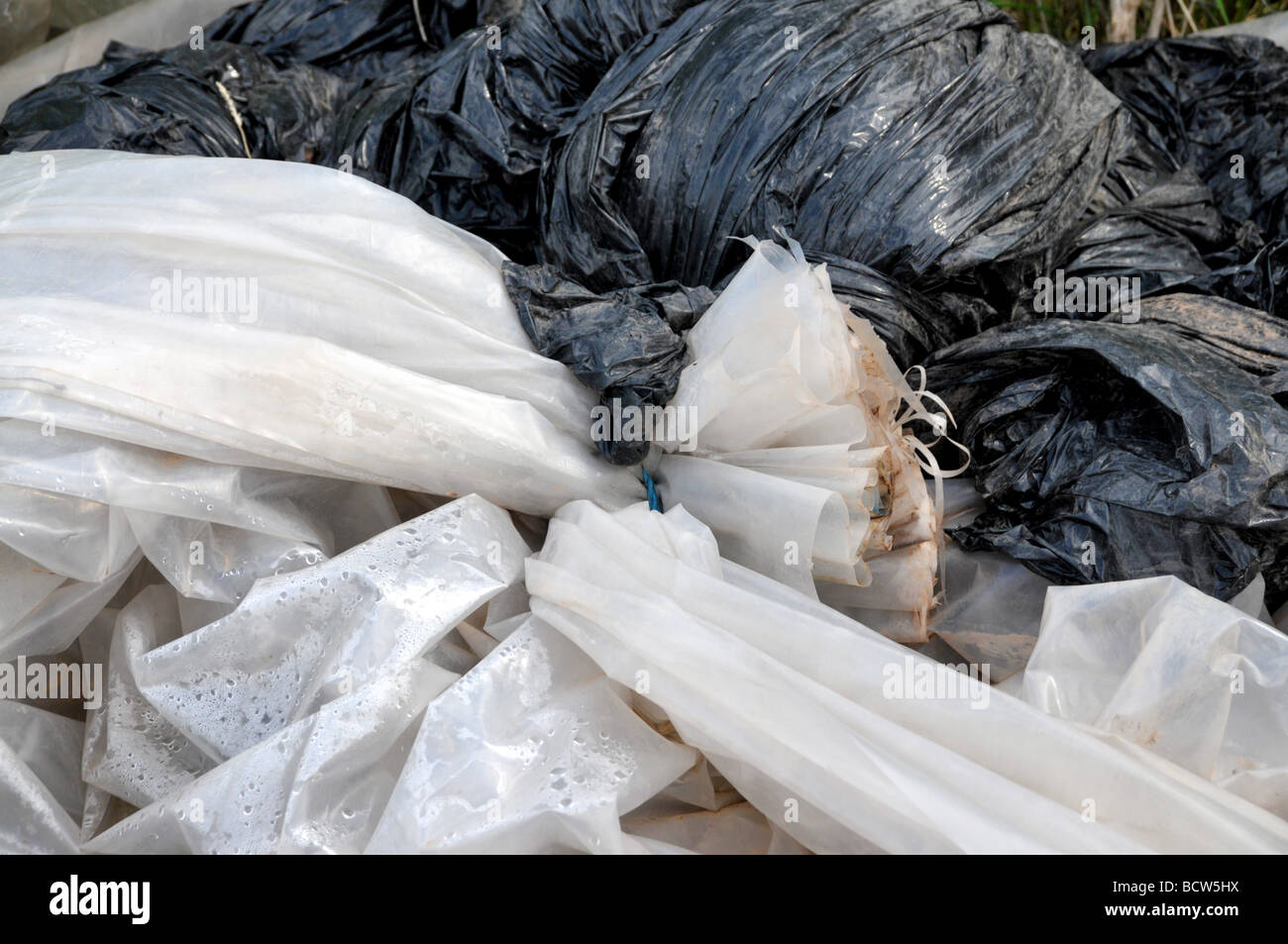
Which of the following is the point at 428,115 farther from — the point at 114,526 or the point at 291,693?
the point at 291,693

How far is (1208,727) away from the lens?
3.14 feet

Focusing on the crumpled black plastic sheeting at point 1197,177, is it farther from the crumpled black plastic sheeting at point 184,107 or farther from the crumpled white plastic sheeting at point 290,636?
the crumpled black plastic sheeting at point 184,107

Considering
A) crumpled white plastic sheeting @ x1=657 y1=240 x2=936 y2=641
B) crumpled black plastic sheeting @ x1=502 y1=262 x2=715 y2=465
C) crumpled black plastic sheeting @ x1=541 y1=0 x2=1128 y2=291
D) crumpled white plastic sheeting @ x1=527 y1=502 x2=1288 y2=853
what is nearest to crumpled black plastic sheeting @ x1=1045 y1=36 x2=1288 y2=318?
crumpled black plastic sheeting @ x1=541 y1=0 x2=1128 y2=291

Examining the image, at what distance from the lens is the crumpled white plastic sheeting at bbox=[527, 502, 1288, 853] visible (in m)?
0.83

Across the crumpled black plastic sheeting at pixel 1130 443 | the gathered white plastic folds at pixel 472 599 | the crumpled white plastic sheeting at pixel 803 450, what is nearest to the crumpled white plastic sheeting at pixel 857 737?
the gathered white plastic folds at pixel 472 599

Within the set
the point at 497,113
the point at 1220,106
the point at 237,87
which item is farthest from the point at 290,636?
the point at 1220,106

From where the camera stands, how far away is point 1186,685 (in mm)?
972

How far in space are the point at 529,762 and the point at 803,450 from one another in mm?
399

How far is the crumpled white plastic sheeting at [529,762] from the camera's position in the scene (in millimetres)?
848

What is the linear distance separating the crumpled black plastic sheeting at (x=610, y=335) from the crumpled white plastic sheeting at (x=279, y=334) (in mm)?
21
